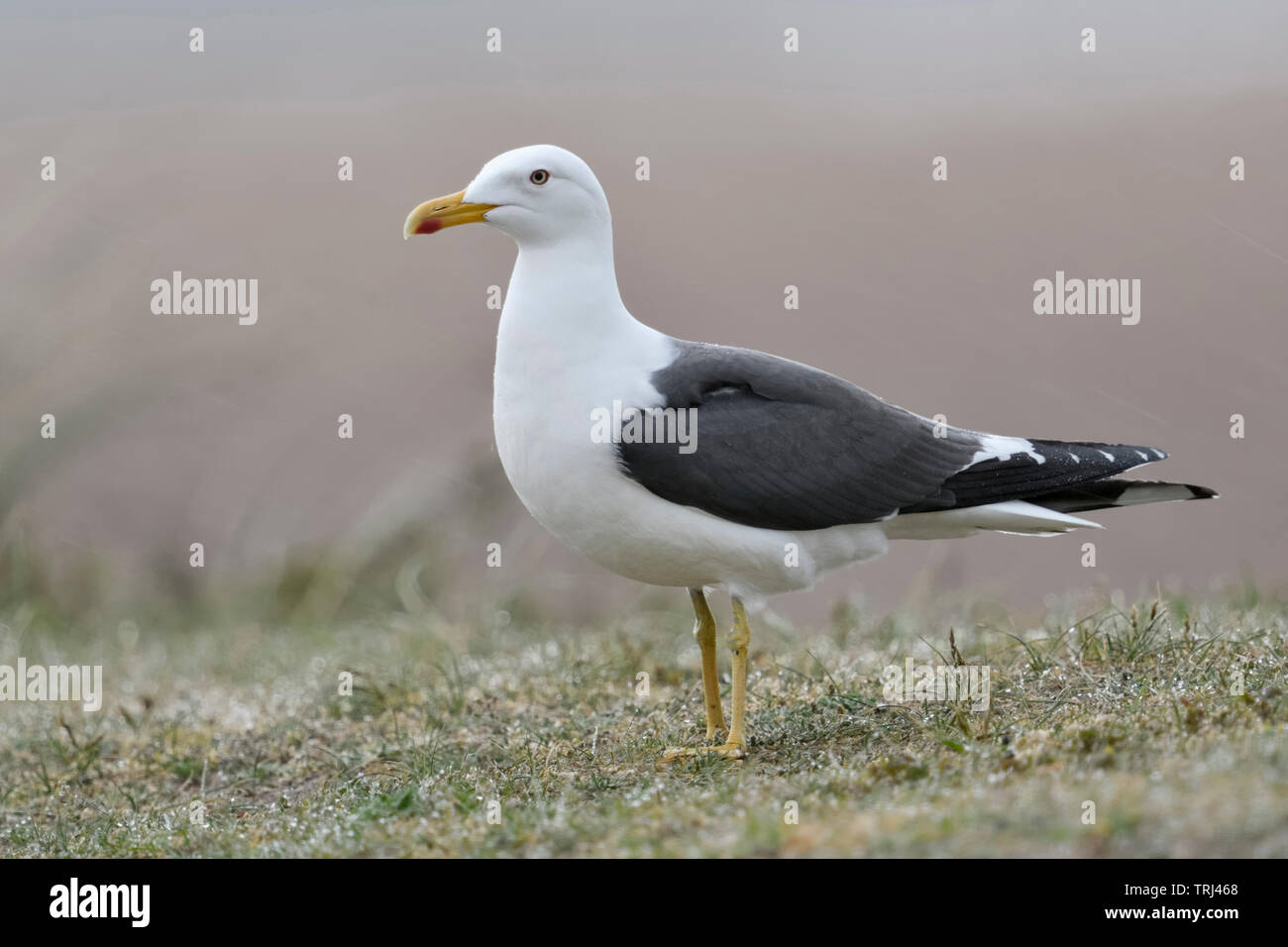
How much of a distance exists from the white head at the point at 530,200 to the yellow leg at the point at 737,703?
1.62 meters

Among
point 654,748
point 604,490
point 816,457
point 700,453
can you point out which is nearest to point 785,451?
point 816,457

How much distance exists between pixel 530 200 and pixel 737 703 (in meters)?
2.07

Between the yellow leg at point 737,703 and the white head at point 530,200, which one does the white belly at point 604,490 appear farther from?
the white head at point 530,200

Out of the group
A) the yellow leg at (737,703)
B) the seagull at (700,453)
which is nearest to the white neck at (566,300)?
the seagull at (700,453)

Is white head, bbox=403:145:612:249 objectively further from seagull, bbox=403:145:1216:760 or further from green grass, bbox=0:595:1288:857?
green grass, bbox=0:595:1288:857

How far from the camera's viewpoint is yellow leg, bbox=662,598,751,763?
209 inches

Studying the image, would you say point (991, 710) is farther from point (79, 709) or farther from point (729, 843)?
point (79, 709)

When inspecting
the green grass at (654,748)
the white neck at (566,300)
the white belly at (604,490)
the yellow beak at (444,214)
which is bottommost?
the green grass at (654,748)

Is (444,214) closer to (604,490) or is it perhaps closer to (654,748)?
(604,490)

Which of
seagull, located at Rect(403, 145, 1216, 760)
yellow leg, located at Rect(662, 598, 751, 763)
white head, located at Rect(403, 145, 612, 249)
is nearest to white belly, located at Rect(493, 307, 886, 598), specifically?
seagull, located at Rect(403, 145, 1216, 760)

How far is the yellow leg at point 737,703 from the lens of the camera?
5316 millimetres

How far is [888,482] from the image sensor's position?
5.55 m

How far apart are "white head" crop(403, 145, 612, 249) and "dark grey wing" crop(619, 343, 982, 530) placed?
668mm

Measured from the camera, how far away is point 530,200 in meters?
5.50
